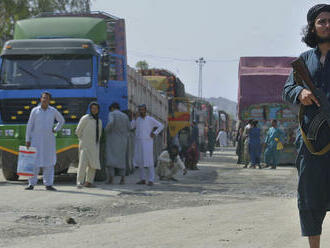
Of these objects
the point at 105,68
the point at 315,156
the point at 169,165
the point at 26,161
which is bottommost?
the point at 169,165

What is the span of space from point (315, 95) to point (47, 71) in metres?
10.7

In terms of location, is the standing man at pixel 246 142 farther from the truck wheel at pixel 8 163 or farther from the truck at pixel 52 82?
the truck wheel at pixel 8 163

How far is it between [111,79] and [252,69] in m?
12.8

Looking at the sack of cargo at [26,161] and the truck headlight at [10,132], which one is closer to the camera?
the sack of cargo at [26,161]

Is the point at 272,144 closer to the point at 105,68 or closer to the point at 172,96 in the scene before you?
the point at 172,96

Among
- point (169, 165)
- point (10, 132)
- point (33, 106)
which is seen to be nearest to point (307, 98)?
point (33, 106)

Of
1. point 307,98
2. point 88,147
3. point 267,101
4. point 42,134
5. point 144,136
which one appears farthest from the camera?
point 267,101

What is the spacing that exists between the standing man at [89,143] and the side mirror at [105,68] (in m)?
1.18

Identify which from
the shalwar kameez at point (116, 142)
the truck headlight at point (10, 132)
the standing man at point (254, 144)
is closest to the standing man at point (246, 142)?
the standing man at point (254, 144)

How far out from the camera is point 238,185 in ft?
49.0

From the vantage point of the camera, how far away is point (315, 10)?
183 inches

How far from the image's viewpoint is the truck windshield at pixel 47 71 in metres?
14.6

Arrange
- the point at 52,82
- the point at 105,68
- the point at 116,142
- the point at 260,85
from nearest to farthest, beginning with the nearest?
the point at 52,82 < the point at 105,68 < the point at 116,142 < the point at 260,85

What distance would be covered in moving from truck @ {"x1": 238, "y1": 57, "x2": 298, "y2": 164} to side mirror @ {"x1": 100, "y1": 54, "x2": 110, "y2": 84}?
36.7 ft
